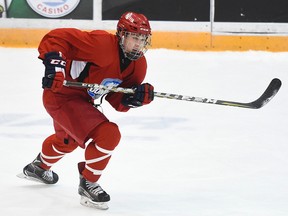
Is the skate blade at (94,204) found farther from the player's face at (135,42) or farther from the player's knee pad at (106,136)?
the player's face at (135,42)

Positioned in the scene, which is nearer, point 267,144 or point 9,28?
point 267,144

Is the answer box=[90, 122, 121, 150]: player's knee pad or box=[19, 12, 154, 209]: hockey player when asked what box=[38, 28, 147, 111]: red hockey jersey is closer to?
box=[19, 12, 154, 209]: hockey player

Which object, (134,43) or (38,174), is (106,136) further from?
(38,174)

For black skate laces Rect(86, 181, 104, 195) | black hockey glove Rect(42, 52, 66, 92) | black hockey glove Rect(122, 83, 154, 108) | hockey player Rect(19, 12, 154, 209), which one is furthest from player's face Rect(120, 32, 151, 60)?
black skate laces Rect(86, 181, 104, 195)

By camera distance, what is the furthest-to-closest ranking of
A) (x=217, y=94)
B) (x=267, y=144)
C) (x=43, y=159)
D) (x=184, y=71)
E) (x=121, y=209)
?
1. (x=184, y=71)
2. (x=217, y=94)
3. (x=267, y=144)
4. (x=43, y=159)
5. (x=121, y=209)

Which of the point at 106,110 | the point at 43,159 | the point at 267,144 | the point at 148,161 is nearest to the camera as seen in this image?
the point at 43,159

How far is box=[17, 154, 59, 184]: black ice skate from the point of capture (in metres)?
2.91

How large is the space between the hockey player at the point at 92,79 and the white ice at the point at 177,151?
19 cm

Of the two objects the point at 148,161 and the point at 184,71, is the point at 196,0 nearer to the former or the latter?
the point at 184,71

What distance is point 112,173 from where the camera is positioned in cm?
309

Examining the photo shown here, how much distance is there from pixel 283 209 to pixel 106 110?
209 cm

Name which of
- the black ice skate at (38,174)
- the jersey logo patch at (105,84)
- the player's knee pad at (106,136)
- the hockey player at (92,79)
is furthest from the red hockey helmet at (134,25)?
the black ice skate at (38,174)

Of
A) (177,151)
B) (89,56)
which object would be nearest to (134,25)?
(89,56)

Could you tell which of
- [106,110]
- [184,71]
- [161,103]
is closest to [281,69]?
[184,71]
